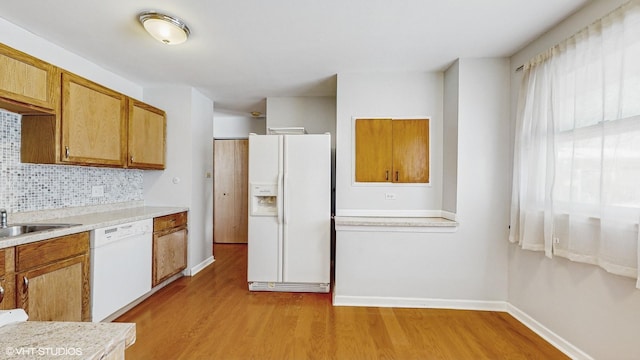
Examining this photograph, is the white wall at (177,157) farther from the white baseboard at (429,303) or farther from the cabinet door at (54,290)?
the white baseboard at (429,303)

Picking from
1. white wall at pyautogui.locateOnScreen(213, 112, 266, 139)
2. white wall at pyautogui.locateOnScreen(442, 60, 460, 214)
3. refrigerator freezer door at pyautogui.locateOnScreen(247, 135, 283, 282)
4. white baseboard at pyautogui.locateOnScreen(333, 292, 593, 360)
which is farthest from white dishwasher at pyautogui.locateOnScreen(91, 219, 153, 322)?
white wall at pyautogui.locateOnScreen(442, 60, 460, 214)

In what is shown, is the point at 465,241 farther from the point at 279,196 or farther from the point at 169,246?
the point at 169,246

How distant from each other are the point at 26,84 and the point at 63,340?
2307mm

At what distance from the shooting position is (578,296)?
6.54 feet

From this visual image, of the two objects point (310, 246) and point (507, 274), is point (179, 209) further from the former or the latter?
point (507, 274)

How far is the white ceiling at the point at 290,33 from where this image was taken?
6.50 ft

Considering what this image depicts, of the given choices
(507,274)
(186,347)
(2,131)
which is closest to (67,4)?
(2,131)

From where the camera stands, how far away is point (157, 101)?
3.69 metres

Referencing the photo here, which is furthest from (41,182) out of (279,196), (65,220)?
(279,196)

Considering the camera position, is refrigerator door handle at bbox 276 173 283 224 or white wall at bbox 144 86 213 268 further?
white wall at bbox 144 86 213 268

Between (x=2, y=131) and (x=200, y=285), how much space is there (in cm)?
226

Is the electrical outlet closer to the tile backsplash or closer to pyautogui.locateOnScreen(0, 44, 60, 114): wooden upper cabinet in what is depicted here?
the tile backsplash

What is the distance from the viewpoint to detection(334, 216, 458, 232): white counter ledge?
110 inches

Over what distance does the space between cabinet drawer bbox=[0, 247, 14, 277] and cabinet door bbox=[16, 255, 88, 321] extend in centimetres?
7
